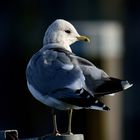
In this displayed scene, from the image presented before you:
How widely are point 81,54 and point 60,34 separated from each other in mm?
2972

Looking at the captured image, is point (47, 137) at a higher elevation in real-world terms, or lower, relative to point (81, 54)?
higher

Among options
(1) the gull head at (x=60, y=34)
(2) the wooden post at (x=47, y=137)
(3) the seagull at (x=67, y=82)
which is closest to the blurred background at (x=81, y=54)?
(1) the gull head at (x=60, y=34)

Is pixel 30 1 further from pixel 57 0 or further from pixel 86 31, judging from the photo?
pixel 86 31

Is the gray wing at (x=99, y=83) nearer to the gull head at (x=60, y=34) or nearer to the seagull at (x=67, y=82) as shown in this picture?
the seagull at (x=67, y=82)

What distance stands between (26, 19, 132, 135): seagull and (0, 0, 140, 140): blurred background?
3.19 m

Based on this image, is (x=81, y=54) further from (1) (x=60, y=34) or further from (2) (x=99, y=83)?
(2) (x=99, y=83)

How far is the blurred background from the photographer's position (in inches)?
332

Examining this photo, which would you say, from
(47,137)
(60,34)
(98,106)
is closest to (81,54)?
(60,34)

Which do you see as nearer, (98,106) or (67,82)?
(98,106)

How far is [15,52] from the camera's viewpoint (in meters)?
9.62

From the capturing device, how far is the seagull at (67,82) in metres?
4.74

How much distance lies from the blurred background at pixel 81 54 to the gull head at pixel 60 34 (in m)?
2.77

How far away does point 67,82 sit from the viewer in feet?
15.9

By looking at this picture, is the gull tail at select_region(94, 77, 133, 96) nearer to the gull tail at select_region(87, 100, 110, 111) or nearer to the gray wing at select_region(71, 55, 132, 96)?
the gray wing at select_region(71, 55, 132, 96)
